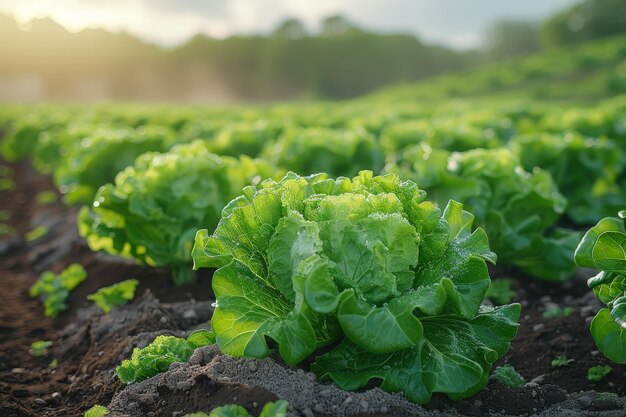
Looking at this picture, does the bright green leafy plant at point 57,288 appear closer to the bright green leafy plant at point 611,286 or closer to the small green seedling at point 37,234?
the small green seedling at point 37,234

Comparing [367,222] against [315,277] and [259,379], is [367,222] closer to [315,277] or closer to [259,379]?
[315,277]

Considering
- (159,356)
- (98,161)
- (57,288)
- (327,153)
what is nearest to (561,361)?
(159,356)

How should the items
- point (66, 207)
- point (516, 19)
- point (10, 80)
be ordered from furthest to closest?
point (10, 80)
point (516, 19)
point (66, 207)

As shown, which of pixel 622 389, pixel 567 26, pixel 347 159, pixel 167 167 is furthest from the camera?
pixel 567 26

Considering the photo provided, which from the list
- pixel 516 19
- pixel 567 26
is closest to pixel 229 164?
pixel 567 26

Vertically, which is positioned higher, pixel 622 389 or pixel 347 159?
pixel 347 159

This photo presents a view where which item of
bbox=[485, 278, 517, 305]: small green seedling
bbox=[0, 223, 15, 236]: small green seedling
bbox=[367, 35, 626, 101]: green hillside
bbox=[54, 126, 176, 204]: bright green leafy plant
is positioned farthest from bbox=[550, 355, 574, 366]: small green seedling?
bbox=[367, 35, 626, 101]: green hillside

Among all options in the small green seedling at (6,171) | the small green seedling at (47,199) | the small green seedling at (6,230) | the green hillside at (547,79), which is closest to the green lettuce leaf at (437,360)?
the small green seedling at (6,230)
